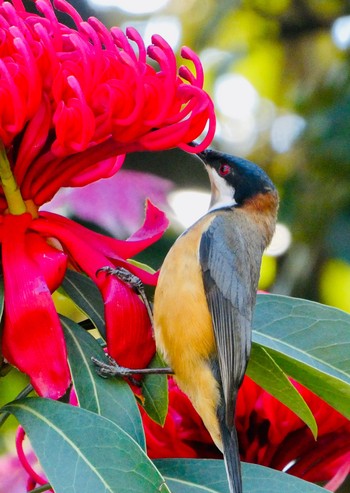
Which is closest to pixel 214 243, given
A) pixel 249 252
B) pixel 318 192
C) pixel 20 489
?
pixel 249 252

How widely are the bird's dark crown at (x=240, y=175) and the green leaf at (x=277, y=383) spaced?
2.17ft

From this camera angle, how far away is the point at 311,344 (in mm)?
1646

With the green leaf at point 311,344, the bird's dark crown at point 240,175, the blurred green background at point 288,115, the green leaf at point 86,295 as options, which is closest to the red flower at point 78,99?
the green leaf at point 86,295

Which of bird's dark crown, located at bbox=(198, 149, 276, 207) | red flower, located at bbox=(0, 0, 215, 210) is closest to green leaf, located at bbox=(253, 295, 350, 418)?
red flower, located at bbox=(0, 0, 215, 210)

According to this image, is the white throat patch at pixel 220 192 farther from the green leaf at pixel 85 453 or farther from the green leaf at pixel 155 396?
the green leaf at pixel 85 453

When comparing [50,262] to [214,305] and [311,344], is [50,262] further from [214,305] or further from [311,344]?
[214,305]

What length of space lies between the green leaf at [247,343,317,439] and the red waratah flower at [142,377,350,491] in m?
0.20

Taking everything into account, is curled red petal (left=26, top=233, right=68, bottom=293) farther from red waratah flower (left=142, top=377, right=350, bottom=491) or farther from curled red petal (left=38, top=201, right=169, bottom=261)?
red waratah flower (left=142, top=377, right=350, bottom=491)

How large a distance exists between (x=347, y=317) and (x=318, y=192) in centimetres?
231

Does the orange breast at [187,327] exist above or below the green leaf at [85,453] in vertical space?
below

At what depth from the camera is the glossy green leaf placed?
1.39 m

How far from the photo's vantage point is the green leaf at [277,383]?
160 cm

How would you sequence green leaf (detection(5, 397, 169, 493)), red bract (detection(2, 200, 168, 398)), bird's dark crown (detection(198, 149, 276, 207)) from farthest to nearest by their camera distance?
1. bird's dark crown (detection(198, 149, 276, 207))
2. red bract (detection(2, 200, 168, 398))
3. green leaf (detection(5, 397, 169, 493))

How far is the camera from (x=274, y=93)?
4.64m
